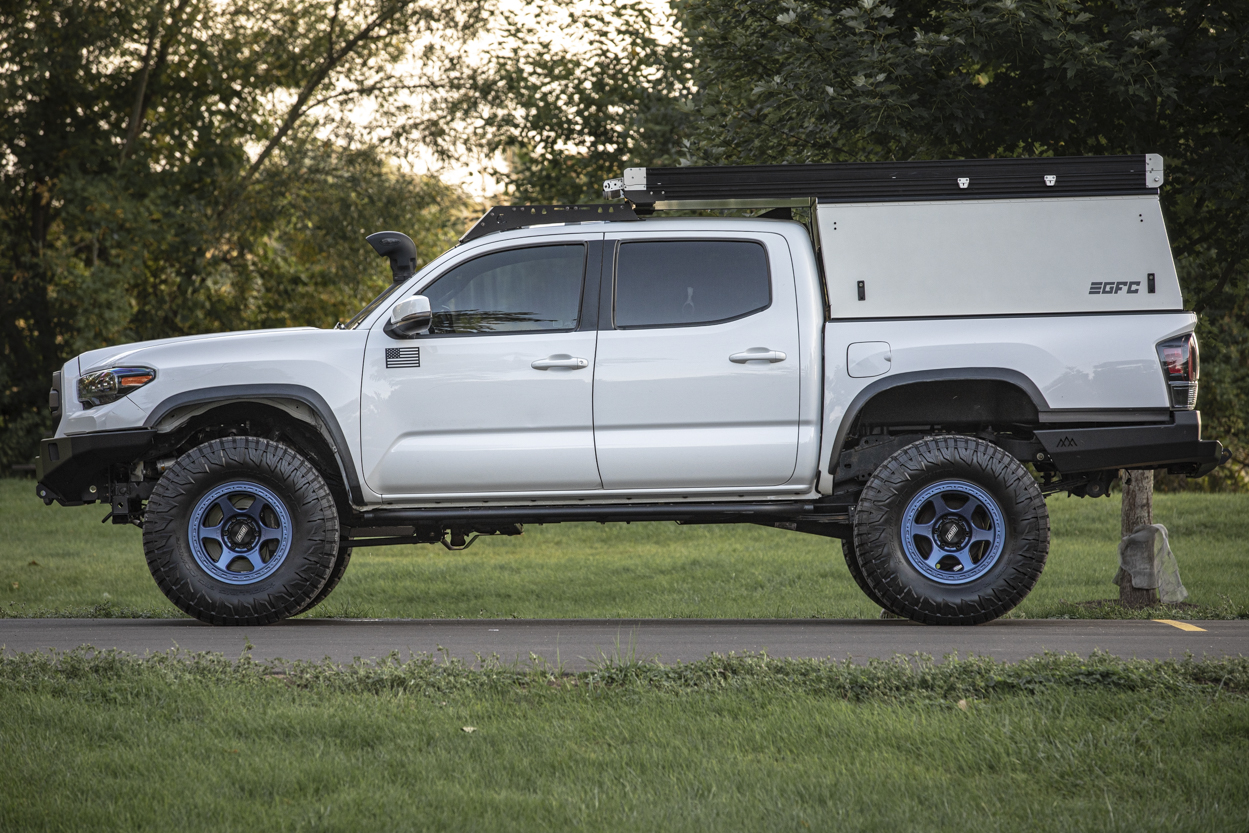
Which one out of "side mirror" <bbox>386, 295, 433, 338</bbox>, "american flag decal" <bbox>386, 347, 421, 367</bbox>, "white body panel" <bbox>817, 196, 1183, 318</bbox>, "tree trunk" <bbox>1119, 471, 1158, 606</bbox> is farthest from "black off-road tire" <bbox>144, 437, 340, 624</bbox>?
"tree trunk" <bbox>1119, 471, 1158, 606</bbox>

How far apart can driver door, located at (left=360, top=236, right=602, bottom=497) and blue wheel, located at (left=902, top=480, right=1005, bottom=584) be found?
5.63 ft

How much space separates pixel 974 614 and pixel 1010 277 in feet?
5.84

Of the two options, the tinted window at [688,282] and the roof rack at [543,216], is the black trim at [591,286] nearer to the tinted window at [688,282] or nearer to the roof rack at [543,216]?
the tinted window at [688,282]

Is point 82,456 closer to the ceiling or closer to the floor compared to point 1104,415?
closer to the floor

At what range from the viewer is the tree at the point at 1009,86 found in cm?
739

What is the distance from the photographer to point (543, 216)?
737cm

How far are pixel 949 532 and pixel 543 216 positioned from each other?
2.89m

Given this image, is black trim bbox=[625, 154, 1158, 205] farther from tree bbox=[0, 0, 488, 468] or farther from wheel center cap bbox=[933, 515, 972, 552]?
tree bbox=[0, 0, 488, 468]

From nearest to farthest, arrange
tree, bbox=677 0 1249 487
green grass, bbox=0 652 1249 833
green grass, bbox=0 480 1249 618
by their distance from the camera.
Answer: green grass, bbox=0 652 1249 833, tree, bbox=677 0 1249 487, green grass, bbox=0 480 1249 618

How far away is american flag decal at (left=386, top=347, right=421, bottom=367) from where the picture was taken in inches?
268

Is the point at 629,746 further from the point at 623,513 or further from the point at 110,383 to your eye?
the point at 110,383

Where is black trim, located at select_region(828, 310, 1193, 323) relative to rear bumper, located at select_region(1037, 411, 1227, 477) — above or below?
above

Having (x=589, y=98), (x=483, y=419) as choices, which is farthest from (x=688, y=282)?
(x=589, y=98)

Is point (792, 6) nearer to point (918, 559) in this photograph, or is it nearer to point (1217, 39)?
point (1217, 39)
